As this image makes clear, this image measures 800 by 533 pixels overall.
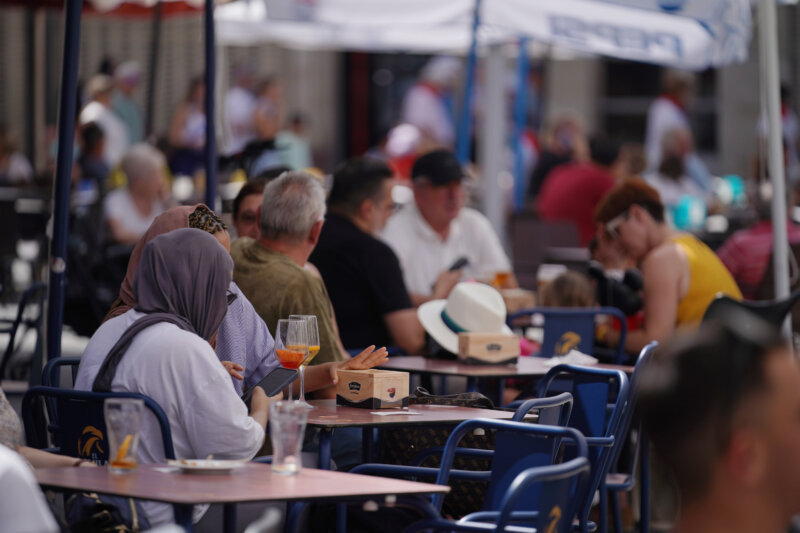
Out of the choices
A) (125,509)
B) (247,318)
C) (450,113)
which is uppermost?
(450,113)

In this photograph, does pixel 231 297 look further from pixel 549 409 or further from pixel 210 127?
pixel 210 127

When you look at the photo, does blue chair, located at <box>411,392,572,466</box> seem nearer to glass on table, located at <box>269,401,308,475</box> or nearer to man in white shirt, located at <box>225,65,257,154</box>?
glass on table, located at <box>269,401,308,475</box>

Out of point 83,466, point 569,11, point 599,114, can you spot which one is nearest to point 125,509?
point 83,466

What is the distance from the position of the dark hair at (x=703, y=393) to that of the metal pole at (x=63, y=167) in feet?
9.89

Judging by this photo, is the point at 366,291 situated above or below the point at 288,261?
below

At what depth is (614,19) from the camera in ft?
24.9

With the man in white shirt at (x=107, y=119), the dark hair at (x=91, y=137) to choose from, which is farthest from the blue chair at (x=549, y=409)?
the man in white shirt at (x=107, y=119)

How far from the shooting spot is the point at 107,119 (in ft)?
41.8

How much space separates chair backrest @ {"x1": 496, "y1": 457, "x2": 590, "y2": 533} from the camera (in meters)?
2.53

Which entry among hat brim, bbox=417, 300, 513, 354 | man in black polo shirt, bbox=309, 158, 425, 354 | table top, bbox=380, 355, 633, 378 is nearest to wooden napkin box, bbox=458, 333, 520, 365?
table top, bbox=380, 355, 633, 378

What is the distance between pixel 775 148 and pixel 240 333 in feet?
11.1

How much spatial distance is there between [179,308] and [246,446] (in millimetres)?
390

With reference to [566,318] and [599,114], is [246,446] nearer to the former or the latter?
[566,318]

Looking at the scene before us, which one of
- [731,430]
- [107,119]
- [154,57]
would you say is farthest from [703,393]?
[107,119]
